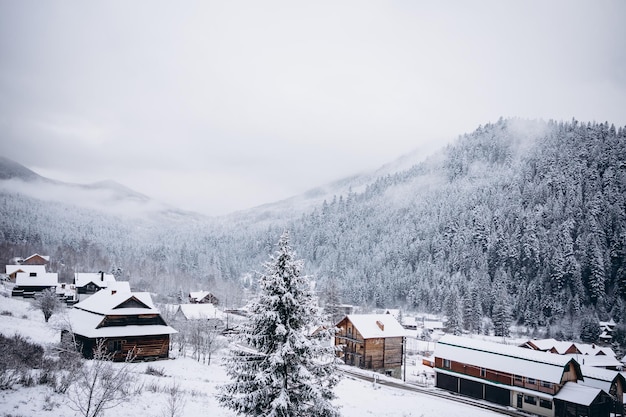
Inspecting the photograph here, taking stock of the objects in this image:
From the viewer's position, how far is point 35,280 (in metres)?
83.9

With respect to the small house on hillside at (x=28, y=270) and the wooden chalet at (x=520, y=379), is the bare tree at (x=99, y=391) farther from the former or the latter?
the small house on hillside at (x=28, y=270)

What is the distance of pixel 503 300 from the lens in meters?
111

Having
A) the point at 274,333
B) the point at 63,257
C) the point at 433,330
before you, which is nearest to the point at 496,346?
the point at 274,333

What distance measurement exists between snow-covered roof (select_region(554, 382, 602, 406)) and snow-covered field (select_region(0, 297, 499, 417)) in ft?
30.5

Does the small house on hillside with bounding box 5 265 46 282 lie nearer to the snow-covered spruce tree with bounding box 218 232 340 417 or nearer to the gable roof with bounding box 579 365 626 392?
the snow-covered spruce tree with bounding box 218 232 340 417

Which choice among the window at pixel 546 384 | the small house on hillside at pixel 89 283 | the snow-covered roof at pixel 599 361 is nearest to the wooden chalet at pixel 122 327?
the window at pixel 546 384

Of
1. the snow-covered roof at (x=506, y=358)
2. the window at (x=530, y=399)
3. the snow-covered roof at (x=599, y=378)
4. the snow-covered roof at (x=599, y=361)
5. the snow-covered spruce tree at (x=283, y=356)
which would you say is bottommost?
the snow-covered roof at (x=599, y=361)

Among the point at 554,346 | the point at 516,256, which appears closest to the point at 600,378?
the point at 554,346

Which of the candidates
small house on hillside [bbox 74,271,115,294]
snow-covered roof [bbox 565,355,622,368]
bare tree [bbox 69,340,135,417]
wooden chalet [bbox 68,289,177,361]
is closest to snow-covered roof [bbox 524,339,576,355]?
snow-covered roof [bbox 565,355,622,368]

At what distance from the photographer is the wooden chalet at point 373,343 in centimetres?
5678

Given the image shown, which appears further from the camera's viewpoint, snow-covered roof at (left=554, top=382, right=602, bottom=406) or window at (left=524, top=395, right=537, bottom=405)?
window at (left=524, top=395, right=537, bottom=405)

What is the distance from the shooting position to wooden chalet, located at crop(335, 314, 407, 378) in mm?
56781

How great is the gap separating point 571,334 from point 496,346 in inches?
3023

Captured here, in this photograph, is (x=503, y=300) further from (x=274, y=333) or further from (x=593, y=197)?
(x=274, y=333)
